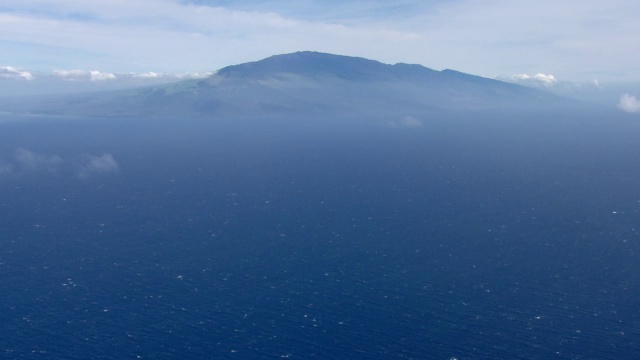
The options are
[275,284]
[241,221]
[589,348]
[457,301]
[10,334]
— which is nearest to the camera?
[589,348]

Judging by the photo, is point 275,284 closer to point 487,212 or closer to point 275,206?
point 275,206

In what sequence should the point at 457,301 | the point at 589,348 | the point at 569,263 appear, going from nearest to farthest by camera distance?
the point at 589,348, the point at 457,301, the point at 569,263

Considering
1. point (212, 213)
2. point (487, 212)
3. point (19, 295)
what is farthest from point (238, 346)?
point (487, 212)

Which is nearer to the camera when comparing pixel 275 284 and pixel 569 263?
pixel 275 284

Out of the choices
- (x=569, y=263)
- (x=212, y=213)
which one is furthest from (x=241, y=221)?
(x=569, y=263)

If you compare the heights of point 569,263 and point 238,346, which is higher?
point 569,263

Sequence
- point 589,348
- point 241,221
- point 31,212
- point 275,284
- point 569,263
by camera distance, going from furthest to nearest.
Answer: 1. point 31,212
2. point 241,221
3. point 569,263
4. point 275,284
5. point 589,348

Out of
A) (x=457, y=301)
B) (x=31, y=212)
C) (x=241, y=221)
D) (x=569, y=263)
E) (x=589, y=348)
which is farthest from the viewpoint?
(x=31, y=212)

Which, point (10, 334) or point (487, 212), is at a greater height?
point (487, 212)

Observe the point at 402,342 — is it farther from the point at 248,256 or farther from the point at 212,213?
the point at 212,213
